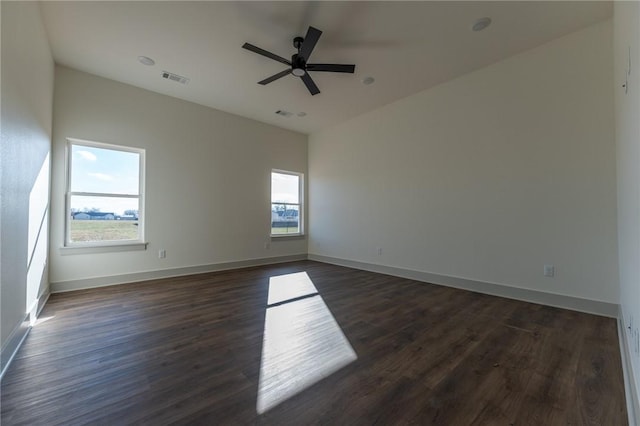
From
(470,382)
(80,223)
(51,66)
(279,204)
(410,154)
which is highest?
(51,66)

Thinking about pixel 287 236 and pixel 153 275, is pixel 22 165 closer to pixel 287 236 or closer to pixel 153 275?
pixel 153 275

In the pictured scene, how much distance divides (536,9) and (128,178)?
5.73 m

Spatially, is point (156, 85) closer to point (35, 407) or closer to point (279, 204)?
point (279, 204)

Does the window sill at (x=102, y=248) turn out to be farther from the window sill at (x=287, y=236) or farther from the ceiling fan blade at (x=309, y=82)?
the ceiling fan blade at (x=309, y=82)

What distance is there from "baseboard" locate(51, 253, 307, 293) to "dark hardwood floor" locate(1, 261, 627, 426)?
41 cm

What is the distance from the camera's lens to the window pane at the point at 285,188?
6.11 meters

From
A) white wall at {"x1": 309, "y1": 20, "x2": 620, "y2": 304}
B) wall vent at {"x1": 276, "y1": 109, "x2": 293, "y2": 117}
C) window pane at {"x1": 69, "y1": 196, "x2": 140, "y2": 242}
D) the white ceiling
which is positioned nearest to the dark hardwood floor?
white wall at {"x1": 309, "y1": 20, "x2": 620, "y2": 304}

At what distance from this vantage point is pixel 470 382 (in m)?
1.69

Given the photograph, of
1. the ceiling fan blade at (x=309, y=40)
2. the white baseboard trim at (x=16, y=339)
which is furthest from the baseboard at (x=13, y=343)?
the ceiling fan blade at (x=309, y=40)

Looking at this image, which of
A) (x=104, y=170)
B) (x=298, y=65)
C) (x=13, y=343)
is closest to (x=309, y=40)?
(x=298, y=65)

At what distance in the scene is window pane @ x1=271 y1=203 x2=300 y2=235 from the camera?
6094 millimetres

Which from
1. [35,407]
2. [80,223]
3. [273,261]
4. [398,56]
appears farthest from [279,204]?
[35,407]

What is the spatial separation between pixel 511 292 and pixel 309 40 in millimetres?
3871

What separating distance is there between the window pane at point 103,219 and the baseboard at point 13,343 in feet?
5.94
